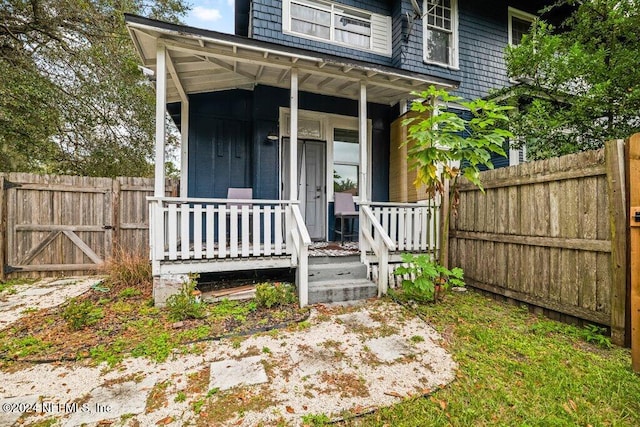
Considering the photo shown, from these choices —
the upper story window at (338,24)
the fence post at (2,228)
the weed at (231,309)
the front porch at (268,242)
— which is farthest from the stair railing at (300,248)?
the fence post at (2,228)

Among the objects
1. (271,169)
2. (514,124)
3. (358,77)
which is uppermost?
(358,77)

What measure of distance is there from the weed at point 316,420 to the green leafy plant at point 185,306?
2.02m

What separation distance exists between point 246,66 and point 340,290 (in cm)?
381

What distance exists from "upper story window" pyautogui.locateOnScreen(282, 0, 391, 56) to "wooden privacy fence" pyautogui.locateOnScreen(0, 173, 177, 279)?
15.2ft

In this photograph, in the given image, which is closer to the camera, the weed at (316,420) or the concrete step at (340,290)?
the weed at (316,420)

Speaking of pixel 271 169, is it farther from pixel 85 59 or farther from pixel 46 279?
pixel 85 59

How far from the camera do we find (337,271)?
409 cm

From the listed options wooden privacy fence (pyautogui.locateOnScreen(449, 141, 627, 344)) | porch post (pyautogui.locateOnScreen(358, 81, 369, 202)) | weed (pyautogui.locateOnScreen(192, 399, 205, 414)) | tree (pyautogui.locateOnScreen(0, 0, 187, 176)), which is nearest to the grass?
wooden privacy fence (pyautogui.locateOnScreen(449, 141, 627, 344))

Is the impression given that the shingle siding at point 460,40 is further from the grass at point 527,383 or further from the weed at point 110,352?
the grass at point 527,383

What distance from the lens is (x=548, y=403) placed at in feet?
6.11

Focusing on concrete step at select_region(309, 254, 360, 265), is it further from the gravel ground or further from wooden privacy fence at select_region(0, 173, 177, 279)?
wooden privacy fence at select_region(0, 173, 177, 279)

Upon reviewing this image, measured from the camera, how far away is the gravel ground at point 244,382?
1.80 meters

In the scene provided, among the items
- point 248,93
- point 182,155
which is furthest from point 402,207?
point 182,155

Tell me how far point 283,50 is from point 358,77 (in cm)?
133
